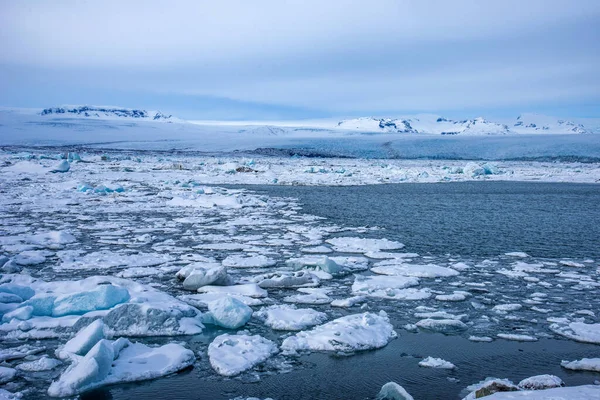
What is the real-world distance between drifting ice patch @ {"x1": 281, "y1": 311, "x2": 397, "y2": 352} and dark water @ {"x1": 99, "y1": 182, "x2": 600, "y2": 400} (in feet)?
0.22

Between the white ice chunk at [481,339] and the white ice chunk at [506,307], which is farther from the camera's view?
the white ice chunk at [506,307]

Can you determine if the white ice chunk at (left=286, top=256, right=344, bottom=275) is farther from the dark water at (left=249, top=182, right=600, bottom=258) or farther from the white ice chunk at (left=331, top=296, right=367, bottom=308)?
the dark water at (left=249, top=182, right=600, bottom=258)

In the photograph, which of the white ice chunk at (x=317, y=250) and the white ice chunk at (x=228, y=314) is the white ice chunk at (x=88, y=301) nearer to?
the white ice chunk at (x=228, y=314)

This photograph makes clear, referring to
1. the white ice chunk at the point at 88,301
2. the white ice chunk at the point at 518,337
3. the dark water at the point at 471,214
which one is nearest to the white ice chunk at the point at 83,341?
the white ice chunk at the point at 88,301

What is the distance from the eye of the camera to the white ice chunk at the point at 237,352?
8.77 ft

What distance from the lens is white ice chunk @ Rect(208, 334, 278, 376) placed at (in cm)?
267

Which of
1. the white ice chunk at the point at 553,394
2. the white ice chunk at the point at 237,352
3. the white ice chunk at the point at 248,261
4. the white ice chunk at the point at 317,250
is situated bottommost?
the white ice chunk at the point at 237,352

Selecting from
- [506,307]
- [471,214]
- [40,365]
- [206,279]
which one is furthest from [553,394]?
[471,214]

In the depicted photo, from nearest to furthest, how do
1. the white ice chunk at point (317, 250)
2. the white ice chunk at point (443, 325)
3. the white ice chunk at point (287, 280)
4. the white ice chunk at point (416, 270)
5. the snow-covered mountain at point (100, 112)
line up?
1. the white ice chunk at point (443, 325)
2. the white ice chunk at point (287, 280)
3. the white ice chunk at point (416, 270)
4. the white ice chunk at point (317, 250)
5. the snow-covered mountain at point (100, 112)

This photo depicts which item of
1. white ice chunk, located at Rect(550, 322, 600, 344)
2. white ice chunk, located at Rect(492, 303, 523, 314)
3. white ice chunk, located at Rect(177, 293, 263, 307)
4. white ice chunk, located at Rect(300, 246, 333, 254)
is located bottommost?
white ice chunk, located at Rect(177, 293, 263, 307)

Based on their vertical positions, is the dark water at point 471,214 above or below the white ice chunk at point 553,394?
below

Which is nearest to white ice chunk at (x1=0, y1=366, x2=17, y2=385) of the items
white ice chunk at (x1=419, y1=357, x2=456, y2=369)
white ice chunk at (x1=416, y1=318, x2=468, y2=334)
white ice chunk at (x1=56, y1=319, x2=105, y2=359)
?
white ice chunk at (x1=56, y1=319, x2=105, y2=359)

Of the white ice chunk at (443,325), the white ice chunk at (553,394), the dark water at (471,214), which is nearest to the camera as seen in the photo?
the white ice chunk at (553,394)

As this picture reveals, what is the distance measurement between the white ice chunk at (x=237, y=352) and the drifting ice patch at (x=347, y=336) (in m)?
0.13
